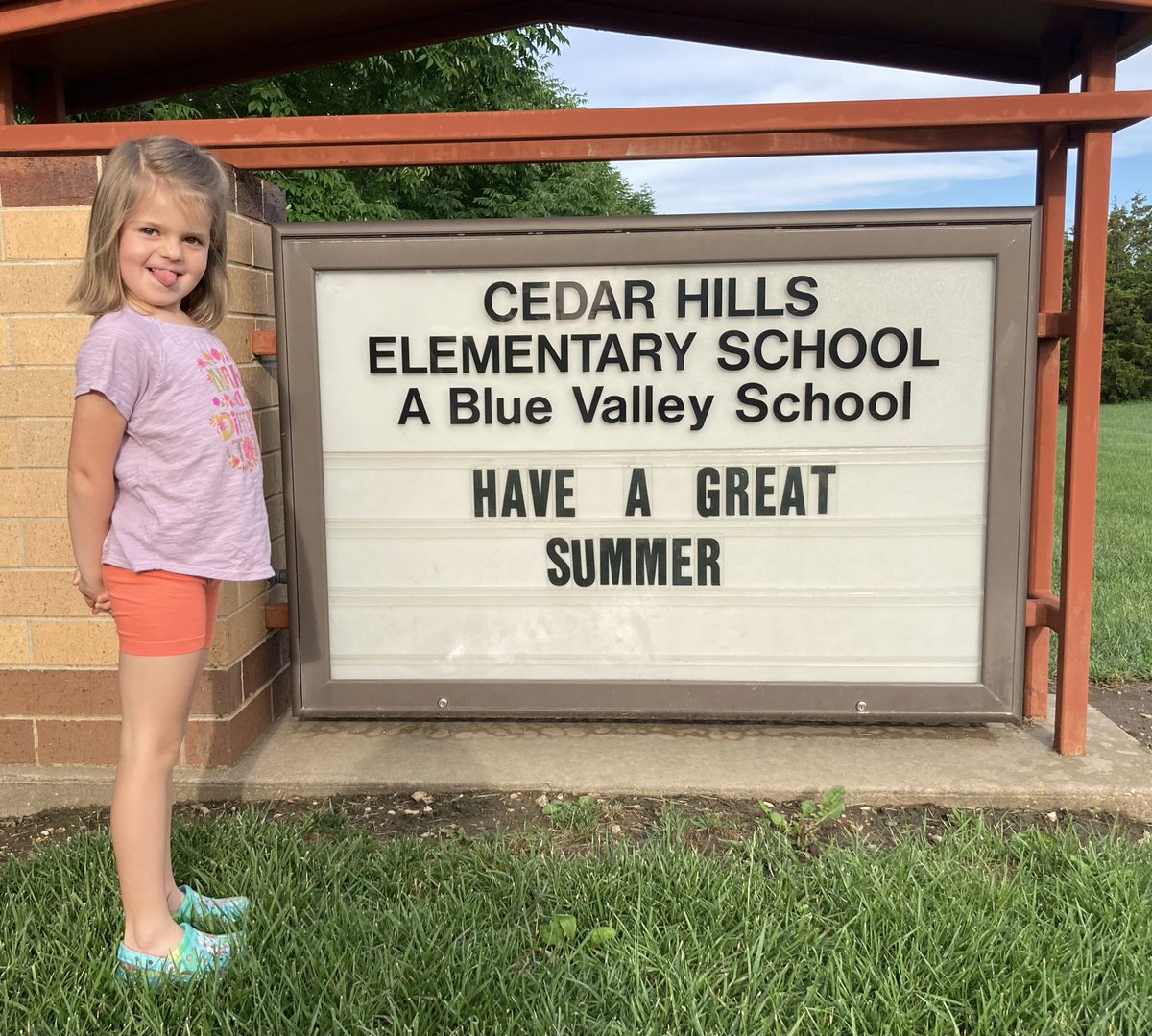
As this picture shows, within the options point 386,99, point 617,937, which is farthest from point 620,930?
point 386,99

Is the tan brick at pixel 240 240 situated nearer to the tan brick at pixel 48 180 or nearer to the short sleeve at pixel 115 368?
the tan brick at pixel 48 180

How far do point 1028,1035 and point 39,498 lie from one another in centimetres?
324

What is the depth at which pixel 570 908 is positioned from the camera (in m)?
2.62

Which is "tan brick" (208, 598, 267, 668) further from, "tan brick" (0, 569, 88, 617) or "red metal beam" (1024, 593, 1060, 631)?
"red metal beam" (1024, 593, 1060, 631)

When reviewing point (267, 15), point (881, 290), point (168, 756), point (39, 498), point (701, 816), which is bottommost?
point (701, 816)

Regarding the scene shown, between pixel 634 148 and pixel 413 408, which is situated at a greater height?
pixel 634 148

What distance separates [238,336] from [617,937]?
2375 millimetres

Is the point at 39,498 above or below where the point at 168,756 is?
above

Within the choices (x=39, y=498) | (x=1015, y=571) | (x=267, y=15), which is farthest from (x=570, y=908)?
(x=267, y=15)

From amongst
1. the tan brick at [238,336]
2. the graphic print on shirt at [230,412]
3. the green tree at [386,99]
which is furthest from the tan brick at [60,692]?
the green tree at [386,99]

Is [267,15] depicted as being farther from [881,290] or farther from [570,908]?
[570,908]

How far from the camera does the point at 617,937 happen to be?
98.1 inches

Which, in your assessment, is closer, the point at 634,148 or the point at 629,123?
the point at 629,123

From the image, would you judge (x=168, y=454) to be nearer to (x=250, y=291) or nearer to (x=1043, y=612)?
(x=250, y=291)
